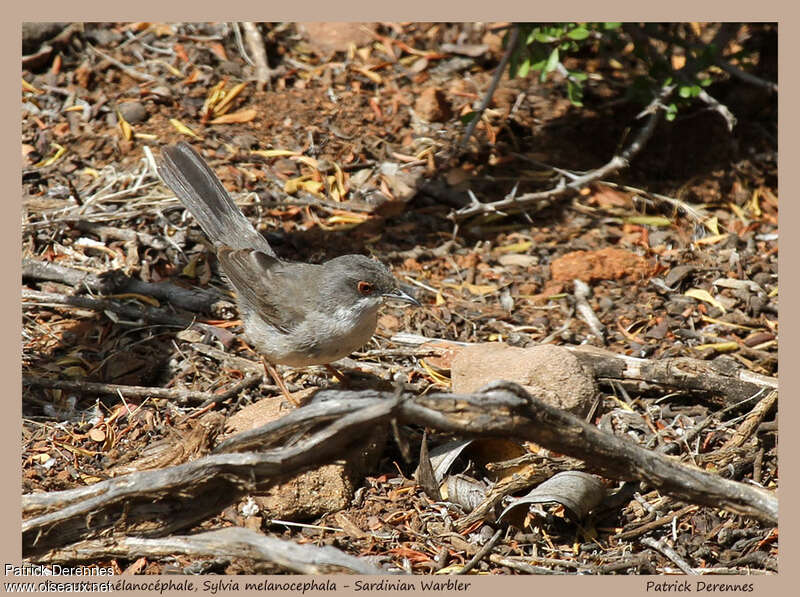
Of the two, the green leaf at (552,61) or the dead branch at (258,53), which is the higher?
the green leaf at (552,61)

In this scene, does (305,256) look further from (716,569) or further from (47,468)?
(716,569)

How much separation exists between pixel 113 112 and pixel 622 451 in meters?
5.50

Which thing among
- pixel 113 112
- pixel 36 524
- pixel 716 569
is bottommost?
pixel 716 569

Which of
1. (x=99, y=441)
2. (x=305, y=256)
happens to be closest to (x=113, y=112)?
(x=305, y=256)

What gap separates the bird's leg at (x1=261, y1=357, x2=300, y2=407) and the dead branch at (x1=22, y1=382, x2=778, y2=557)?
104 cm

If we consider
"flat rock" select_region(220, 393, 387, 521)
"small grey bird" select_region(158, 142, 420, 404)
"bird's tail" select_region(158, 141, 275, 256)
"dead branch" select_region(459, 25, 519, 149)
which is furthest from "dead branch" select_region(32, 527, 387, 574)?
"dead branch" select_region(459, 25, 519, 149)

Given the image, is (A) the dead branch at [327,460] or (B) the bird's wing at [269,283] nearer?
(A) the dead branch at [327,460]

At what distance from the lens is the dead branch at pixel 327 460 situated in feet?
12.5

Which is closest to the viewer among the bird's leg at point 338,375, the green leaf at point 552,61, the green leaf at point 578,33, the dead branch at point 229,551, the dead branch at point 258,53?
the dead branch at point 229,551

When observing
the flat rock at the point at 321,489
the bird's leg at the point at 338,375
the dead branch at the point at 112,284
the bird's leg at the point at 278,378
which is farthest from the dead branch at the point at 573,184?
the flat rock at the point at 321,489

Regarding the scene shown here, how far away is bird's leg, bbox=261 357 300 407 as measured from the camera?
5391 mm

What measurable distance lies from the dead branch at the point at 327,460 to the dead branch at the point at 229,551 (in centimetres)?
6

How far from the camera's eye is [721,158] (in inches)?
313

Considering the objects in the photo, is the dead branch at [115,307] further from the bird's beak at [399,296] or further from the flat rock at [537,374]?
the flat rock at [537,374]
